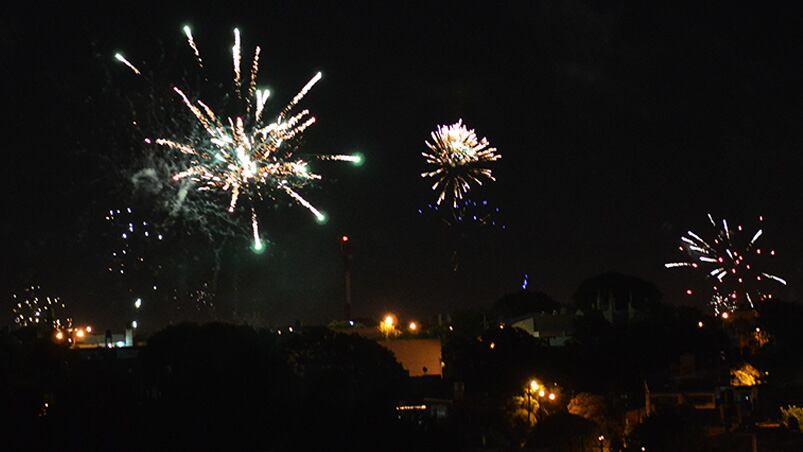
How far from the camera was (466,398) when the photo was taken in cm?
3403

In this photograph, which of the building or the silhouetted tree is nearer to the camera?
the building

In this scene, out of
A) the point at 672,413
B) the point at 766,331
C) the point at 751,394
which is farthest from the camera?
the point at 766,331

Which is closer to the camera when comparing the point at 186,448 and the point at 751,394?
the point at 186,448

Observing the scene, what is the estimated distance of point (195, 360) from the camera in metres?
33.7

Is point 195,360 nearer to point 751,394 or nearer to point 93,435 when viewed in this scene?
point 93,435

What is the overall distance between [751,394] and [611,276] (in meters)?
42.6

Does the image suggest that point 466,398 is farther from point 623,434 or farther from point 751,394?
point 751,394

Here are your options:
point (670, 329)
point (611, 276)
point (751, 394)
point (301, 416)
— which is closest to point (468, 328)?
point (670, 329)

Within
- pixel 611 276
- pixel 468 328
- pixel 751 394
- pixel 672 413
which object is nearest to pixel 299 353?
pixel 672 413

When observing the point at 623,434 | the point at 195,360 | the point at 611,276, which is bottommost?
the point at 623,434

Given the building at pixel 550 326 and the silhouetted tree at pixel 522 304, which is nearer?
the building at pixel 550 326

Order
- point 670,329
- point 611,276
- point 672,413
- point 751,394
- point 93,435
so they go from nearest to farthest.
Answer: point 93,435 < point 672,413 < point 751,394 < point 670,329 < point 611,276

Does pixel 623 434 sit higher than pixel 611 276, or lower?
lower

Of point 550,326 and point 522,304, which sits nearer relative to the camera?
point 550,326
